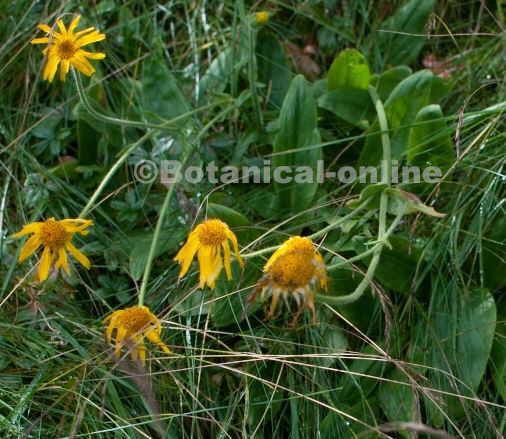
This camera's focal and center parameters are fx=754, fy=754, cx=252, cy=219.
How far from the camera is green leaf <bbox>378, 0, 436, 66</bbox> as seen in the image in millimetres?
2078

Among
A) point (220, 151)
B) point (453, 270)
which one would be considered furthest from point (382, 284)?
point (220, 151)

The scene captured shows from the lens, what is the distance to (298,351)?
156 centimetres

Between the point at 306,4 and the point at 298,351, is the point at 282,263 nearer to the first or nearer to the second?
the point at 298,351

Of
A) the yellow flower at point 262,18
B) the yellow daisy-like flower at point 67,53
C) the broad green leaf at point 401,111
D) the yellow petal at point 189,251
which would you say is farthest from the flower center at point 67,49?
the broad green leaf at point 401,111

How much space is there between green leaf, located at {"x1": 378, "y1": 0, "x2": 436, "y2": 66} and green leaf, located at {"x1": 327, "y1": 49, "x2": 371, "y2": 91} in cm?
18

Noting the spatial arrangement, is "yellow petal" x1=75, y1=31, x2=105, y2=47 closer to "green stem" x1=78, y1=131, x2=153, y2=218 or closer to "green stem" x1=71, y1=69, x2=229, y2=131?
"green stem" x1=71, y1=69, x2=229, y2=131

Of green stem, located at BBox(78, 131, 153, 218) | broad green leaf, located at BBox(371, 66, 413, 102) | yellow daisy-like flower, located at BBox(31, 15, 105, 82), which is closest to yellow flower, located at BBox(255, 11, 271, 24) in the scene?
broad green leaf, located at BBox(371, 66, 413, 102)

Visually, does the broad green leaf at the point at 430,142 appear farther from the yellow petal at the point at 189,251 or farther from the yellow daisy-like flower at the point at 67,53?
the yellow daisy-like flower at the point at 67,53

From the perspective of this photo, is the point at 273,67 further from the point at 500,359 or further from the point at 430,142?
the point at 500,359

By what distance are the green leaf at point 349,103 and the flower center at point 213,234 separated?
67 cm

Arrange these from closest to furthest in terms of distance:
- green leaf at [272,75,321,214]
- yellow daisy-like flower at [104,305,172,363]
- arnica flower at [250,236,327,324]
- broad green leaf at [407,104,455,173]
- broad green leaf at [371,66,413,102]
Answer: arnica flower at [250,236,327,324] < yellow daisy-like flower at [104,305,172,363] < broad green leaf at [407,104,455,173] < green leaf at [272,75,321,214] < broad green leaf at [371,66,413,102]

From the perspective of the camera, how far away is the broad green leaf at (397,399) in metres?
1.47

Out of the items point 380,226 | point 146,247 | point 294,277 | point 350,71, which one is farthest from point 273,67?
point 294,277

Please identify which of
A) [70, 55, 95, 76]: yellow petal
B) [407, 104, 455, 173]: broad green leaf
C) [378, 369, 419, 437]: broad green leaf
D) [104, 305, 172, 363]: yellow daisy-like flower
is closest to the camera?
[104, 305, 172, 363]: yellow daisy-like flower
